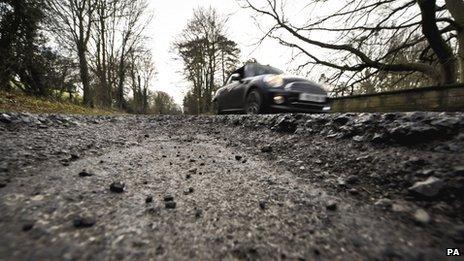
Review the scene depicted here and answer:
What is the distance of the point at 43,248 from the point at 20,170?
1.24 metres

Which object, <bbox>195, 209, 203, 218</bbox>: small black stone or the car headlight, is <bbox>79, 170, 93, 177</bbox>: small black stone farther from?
the car headlight

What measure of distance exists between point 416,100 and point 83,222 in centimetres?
551

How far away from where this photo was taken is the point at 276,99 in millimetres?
5285

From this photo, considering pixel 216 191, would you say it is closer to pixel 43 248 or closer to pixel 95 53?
pixel 43 248

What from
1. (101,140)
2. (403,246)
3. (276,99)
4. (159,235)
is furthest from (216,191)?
(276,99)

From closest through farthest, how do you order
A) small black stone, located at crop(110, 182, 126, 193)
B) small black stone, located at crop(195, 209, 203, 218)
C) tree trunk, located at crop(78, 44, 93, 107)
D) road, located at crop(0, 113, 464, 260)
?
road, located at crop(0, 113, 464, 260) < small black stone, located at crop(195, 209, 203, 218) < small black stone, located at crop(110, 182, 126, 193) < tree trunk, located at crop(78, 44, 93, 107)

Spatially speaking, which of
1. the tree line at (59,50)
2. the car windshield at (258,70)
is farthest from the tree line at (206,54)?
the car windshield at (258,70)

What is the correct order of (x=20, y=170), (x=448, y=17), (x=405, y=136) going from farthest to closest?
(x=448, y=17) < (x=405, y=136) < (x=20, y=170)

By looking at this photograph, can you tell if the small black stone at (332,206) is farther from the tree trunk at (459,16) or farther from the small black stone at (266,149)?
the tree trunk at (459,16)

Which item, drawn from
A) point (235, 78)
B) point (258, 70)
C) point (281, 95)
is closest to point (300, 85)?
point (281, 95)

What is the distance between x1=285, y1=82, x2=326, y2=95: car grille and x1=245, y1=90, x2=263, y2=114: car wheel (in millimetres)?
693

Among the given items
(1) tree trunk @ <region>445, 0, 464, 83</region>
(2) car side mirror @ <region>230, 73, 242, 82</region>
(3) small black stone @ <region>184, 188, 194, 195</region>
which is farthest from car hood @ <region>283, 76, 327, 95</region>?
(1) tree trunk @ <region>445, 0, 464, 83</region>

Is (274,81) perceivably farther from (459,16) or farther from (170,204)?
(459,16)

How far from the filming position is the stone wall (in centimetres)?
402
